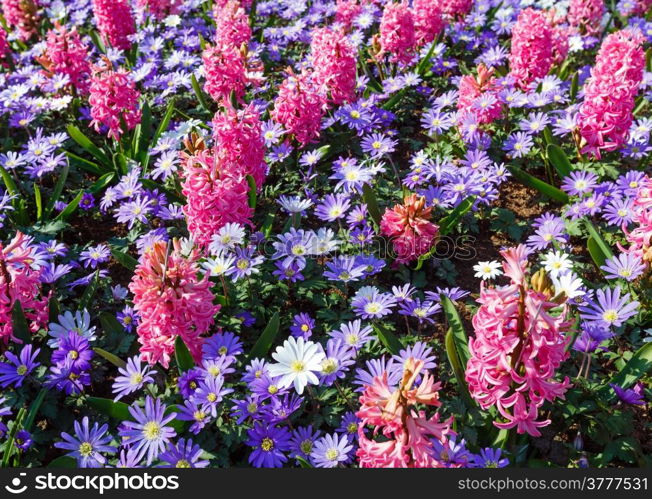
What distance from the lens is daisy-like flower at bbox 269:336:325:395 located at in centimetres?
260

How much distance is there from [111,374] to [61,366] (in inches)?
15.5

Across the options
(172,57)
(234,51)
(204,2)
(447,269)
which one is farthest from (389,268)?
(204,2)

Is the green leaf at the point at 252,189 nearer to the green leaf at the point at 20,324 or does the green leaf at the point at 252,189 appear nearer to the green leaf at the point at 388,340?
the green leaf at the point at 388,340

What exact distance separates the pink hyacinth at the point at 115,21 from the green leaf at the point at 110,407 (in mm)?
4176

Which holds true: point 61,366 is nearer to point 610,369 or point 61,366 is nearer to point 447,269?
point 447,269

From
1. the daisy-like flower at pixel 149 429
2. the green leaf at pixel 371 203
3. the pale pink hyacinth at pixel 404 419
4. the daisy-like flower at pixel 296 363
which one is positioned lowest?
the daisy-like flower at pixel 149 429

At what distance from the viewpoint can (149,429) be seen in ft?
8.43

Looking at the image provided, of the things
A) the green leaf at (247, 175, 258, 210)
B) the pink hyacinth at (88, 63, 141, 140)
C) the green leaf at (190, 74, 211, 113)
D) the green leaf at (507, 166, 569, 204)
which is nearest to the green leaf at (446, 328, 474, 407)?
the green leaf at (247, 175, 258, 210)

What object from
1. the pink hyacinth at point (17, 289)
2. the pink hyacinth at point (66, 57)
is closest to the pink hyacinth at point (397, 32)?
the pink hyacinth at point (66, 57)

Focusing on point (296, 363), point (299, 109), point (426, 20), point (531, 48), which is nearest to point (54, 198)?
point (299, 109)

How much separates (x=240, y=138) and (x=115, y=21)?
9.97 feet

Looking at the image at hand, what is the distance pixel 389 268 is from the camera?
11.8ft

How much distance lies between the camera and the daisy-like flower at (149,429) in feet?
8.27

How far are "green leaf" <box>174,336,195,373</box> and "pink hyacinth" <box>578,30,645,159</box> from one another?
9.37 ft
